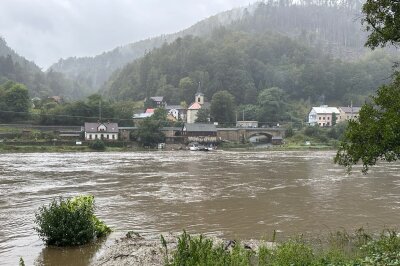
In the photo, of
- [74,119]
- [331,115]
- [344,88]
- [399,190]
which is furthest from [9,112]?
[344,88]

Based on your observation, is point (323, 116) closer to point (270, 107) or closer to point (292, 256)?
point (270, 107)

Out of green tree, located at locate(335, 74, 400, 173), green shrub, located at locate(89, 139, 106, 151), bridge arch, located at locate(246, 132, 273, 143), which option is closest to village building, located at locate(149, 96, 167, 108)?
bridge arch, located at locate(246, 132, 273, 143)

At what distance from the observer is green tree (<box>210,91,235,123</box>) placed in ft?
395

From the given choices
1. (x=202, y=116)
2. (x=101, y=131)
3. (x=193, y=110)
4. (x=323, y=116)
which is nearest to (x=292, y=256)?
(x=101, y=131)

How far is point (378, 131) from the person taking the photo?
11797 millimetres

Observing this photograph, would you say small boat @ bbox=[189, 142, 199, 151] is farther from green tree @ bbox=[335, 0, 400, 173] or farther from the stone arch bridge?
green tree @ bbox=[335, 0, 400, 173]

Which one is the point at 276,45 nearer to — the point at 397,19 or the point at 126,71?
the point at 126,71

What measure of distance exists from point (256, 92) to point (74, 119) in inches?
2832

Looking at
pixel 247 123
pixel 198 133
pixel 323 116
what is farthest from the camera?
pixel 323 116

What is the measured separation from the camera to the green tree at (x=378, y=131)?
11.5 metres

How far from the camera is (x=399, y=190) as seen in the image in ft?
103

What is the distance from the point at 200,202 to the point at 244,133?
8426 centimetres

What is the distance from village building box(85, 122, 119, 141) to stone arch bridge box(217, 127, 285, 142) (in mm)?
27122

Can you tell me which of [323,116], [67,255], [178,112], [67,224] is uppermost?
[178,112]
